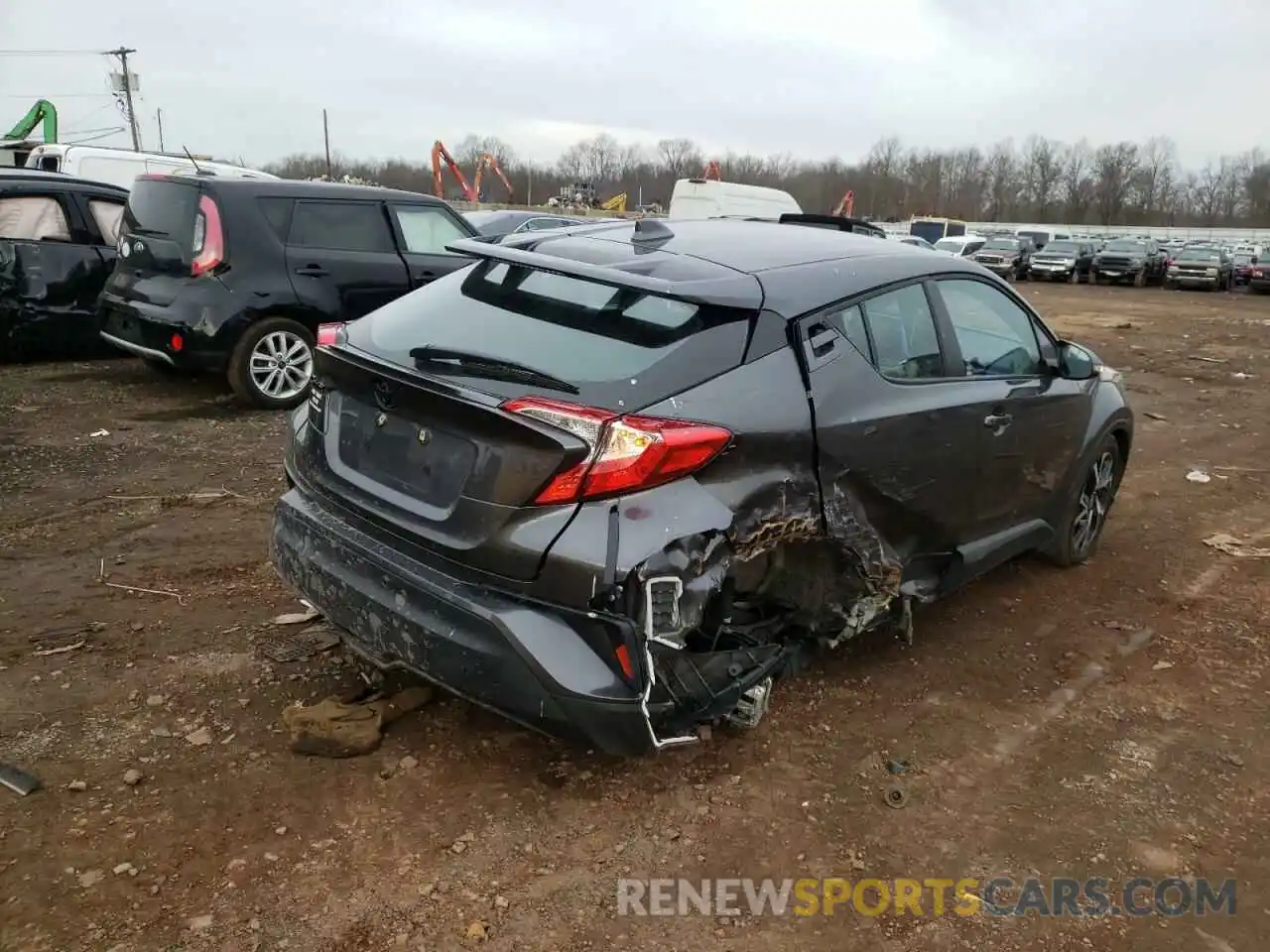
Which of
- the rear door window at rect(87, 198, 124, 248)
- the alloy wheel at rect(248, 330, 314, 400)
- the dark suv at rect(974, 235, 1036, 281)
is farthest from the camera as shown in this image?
the dark suv at rect(974, 235, 1036, 281)

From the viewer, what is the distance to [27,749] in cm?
296

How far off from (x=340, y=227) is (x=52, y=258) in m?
2.51

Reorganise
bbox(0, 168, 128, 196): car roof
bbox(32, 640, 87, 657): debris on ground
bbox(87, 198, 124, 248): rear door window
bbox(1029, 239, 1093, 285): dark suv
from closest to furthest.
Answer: bbox(32, 640, 87, 657): debris on ground → bbox(0, 168, 128, 196): car roof → bbox(87, 198, 124, 248): rear door window → bbox(1029, 239, 1093, 285): dark suv

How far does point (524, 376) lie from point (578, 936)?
1490 mm

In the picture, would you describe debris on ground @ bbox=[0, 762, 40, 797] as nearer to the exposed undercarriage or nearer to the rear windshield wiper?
the rear windshield wiper

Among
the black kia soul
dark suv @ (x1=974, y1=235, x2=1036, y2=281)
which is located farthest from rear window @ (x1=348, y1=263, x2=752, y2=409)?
dark suv @ (x1=974, y1=235, x2=1036, y2=281)

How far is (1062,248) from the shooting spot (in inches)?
1407

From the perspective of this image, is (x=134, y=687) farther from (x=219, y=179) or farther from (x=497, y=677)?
(x=219, y=179)

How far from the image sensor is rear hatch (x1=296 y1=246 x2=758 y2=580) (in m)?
2.56

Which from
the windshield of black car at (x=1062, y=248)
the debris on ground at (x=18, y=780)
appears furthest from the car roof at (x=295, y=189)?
the windshield of black car at (x=1062, y=248)

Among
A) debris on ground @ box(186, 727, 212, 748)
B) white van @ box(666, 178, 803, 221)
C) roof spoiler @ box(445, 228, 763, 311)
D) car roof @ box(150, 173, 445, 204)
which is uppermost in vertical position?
white van @ box(666, 178, 803, 221)

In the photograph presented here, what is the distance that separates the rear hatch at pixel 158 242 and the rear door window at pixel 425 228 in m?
1.60

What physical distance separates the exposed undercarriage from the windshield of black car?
119 feet

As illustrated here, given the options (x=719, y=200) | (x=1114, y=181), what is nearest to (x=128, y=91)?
(x=719, y=200)
